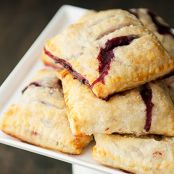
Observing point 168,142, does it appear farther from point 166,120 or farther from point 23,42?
point 23,42

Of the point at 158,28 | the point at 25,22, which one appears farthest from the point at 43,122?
the point at 25,22

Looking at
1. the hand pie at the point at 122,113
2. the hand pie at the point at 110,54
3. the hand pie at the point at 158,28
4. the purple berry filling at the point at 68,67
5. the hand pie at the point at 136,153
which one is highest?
the hand pie at the point at 110,54

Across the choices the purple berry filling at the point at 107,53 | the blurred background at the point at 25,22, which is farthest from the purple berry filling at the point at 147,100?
the blurred background at the point at 25,22

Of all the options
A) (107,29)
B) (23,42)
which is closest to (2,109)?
(107,29)

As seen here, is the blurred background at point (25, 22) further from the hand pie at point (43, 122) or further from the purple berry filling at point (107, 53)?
the purple berry filling at point (107, 53)

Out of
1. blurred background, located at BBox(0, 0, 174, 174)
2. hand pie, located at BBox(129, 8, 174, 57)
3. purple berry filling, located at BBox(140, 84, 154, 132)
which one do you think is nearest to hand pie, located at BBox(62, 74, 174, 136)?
purple berry filling, located at BBox(140, 84, 154, 132)

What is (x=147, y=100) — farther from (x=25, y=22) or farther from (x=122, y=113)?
(x=25, y=22)
